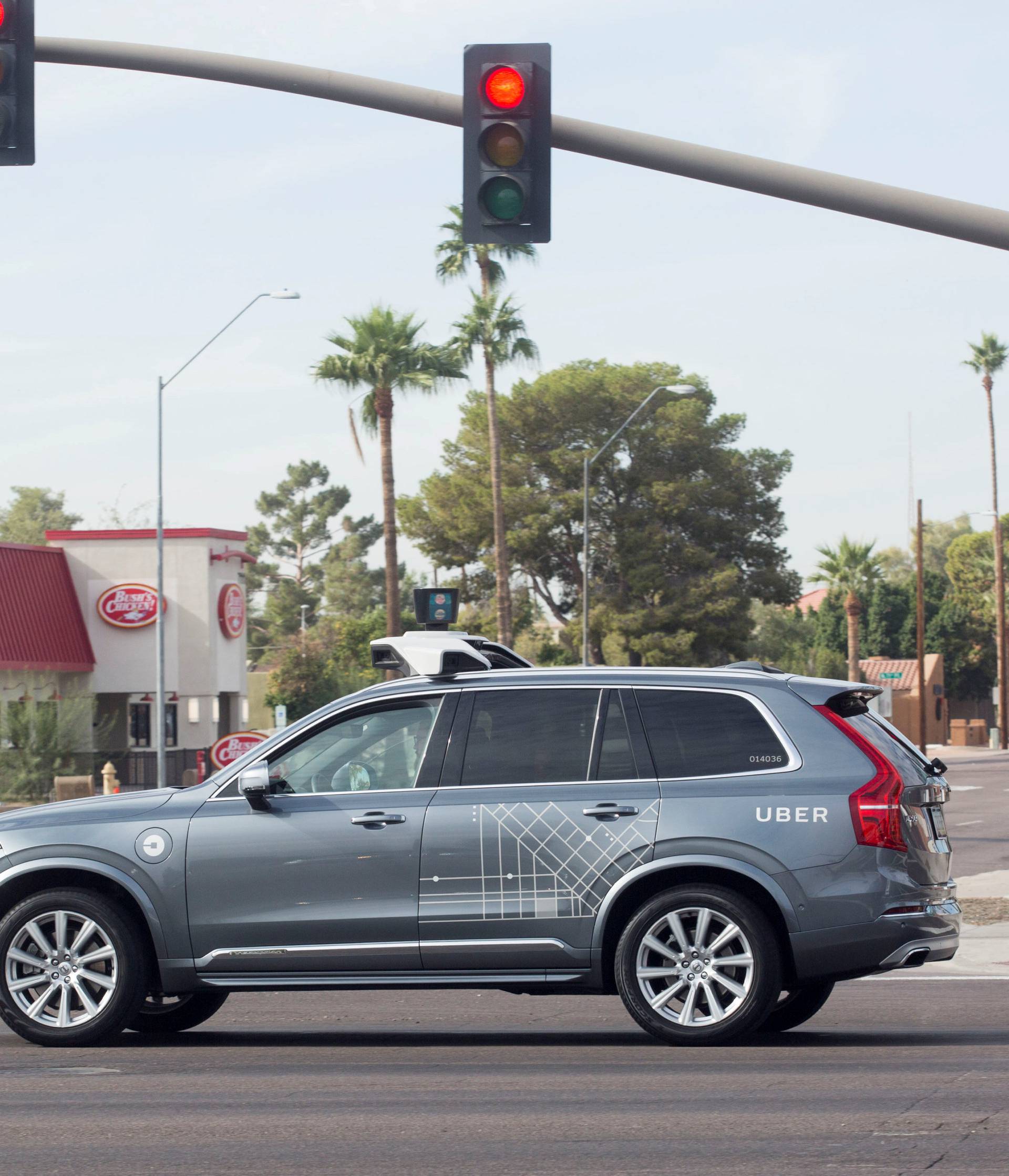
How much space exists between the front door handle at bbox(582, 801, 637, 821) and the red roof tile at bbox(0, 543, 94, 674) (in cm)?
3348

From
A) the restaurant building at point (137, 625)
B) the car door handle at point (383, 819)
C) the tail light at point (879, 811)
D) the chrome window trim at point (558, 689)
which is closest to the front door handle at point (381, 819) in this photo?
the car door handle at point (383, 819)

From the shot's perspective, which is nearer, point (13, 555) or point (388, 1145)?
point (388, 1145)

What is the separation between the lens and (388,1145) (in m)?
6.34

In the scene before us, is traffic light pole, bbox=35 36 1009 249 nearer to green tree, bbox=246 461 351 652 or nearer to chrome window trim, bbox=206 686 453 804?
chrome window trim, bbox=206 686 453 804

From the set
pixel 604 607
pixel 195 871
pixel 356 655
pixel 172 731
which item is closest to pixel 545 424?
pixel 604 607

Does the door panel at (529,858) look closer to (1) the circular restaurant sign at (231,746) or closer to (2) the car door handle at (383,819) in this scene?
(2) the car door handle at (383,819)

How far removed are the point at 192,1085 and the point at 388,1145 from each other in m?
1.60

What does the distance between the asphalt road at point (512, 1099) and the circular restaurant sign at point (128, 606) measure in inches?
1356

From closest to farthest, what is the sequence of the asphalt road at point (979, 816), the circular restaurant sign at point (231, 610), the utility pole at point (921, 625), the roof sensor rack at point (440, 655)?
1. the roof sensor rack at point (440, 655)
2. the asphalt road at point (979, 816)
3. the circular restaurant sign at point (231, 610)
4. the utility pole at point (921, 625)

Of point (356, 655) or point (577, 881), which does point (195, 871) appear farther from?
point (356, 655)

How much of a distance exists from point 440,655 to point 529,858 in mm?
1161

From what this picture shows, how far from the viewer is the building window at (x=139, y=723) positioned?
44.6m

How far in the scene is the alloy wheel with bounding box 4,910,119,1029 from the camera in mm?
8523

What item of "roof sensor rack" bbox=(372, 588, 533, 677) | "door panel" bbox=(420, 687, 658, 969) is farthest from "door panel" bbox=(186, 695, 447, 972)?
"roof sensor rack" bbox=(372, 588, 533, 677)
